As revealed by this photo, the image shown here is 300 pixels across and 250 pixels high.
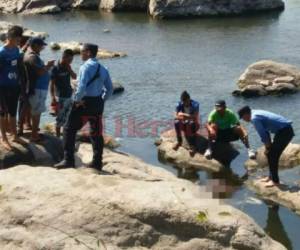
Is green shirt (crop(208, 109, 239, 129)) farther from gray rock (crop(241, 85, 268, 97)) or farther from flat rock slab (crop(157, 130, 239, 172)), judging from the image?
gray rock (crop(241, 85, 268, 97))

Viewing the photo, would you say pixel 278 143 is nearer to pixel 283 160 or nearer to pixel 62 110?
pixel 283 160

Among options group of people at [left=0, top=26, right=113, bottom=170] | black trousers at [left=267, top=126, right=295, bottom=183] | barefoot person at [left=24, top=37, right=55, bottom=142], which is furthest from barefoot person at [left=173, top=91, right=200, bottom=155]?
barefoot person at [left=24, top=37, right=55, bottom=142]

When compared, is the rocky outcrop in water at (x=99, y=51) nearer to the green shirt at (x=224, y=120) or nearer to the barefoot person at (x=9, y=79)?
the green shirt at (x=224, y=120)

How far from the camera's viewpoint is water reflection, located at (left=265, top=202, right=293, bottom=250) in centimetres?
1238

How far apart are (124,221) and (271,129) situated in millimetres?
6194

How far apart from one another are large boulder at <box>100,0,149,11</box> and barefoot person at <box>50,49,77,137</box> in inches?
1832

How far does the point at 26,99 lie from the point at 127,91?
13.7 m

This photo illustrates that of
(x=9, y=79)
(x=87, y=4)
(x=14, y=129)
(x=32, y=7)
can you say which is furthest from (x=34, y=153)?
(x=32, y=7)

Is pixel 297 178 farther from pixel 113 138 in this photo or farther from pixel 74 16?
pixel 74 16

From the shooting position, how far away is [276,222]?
13188mm

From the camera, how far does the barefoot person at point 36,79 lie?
13.4 metres

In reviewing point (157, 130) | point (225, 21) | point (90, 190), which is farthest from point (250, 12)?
point (90, 190)

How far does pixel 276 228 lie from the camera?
13.0 metres

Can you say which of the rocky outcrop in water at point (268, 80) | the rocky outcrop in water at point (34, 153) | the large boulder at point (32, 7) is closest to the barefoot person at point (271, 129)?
the rocky outcrop in water at point (34, 153)
